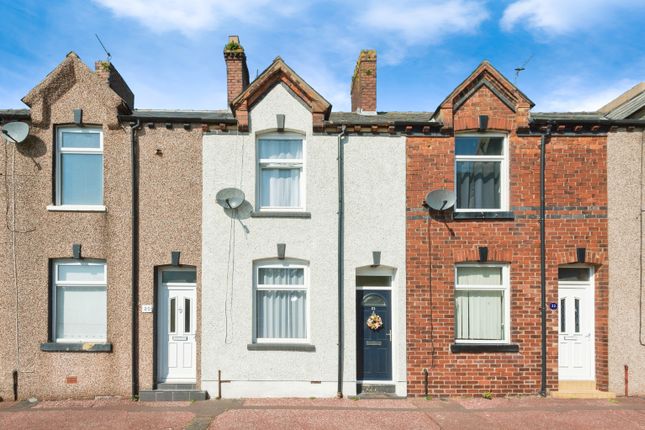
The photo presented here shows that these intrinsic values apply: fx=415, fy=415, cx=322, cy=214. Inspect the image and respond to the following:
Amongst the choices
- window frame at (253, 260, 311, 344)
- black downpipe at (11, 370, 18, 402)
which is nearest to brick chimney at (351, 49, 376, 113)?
window frame at (253, 260, 311, 344)

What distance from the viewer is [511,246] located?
8.55 metres

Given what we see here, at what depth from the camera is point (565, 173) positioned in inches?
341

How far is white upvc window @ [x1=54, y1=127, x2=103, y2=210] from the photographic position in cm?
865

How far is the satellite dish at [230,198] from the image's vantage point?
8.35 meters

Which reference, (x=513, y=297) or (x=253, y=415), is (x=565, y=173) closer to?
(x=513, y=297)

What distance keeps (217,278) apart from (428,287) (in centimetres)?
432

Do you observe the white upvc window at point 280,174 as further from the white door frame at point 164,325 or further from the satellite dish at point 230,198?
the white door frame at point 164,325

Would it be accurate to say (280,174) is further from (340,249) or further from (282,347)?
(282,347)

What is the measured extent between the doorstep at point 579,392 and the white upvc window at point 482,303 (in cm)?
148

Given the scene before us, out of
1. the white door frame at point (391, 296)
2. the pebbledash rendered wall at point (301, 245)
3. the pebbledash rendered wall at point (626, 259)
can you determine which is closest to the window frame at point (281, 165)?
the pebbledash rendered wall at point (301, 245)

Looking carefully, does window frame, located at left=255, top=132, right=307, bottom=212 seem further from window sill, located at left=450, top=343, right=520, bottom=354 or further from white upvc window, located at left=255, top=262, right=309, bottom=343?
window sill, located at left=450, top=343, right=520, bottom=354

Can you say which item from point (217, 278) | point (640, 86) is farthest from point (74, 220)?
point (640, 86)

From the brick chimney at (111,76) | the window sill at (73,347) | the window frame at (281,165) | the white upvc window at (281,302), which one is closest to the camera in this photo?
the window sill at (73,347)

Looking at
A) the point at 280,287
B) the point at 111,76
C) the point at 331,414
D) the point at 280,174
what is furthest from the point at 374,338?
the point at 111,76
